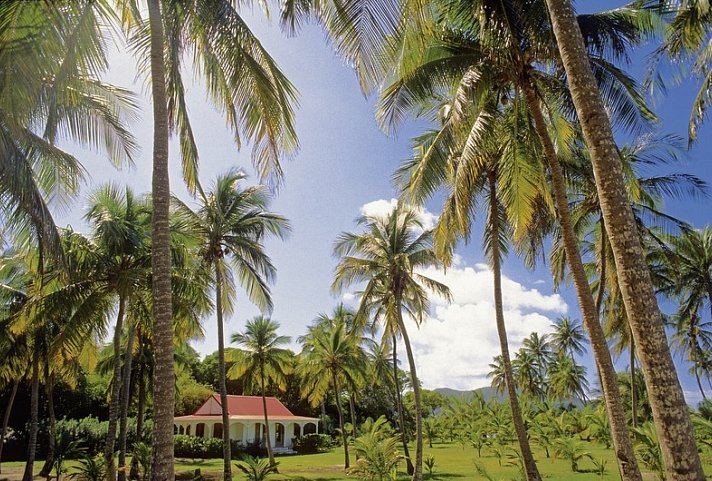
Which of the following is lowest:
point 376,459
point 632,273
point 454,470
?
point 454,470

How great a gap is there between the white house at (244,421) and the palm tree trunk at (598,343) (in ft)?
94.4

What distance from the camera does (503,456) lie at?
Result: 85.0 feet

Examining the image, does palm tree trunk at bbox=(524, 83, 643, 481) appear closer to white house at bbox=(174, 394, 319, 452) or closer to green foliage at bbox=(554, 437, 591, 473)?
green foliage at bbox=(554, 437, 591, 473)

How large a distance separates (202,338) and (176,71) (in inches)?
456

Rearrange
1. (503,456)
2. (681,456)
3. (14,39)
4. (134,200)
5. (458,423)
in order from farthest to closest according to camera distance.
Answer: (458,423)
(503,456)
(134,200)
(14,39)
(681,456)

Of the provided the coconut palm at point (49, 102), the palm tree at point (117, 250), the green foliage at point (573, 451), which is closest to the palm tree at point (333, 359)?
the green foliage at point (573, 451)

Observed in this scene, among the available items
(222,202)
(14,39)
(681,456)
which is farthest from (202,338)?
(681,456)

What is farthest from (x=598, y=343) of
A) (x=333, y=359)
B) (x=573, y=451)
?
(x=333, y=359)

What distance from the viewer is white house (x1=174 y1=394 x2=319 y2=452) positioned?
3347cm

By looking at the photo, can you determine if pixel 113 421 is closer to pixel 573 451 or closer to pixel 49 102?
pixel 49 102

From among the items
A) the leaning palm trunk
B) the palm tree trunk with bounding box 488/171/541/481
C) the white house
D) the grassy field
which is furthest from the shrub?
the leaning palm trunk

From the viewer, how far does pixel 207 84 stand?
8578 mm

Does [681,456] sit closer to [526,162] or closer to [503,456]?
[526,162]

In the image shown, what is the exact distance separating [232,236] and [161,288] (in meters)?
11.2
